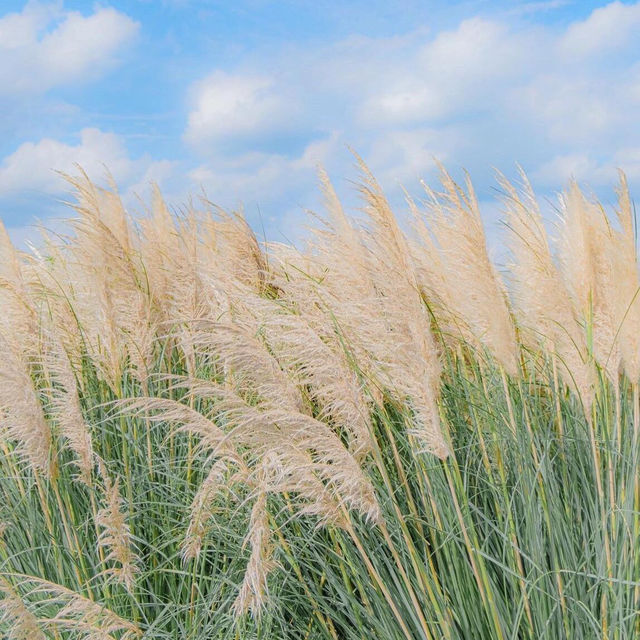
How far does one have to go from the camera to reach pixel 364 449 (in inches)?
96.5

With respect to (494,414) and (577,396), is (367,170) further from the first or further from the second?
(577,396)

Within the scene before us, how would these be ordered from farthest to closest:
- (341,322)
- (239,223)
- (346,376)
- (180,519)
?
(239,223)
(180,519)
(341,322)
(346,376)

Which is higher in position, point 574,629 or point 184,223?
point 184,223

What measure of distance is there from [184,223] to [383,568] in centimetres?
310

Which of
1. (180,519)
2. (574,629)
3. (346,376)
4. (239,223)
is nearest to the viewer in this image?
(346,376)

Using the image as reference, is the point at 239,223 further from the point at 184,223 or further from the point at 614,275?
the point at 614,275

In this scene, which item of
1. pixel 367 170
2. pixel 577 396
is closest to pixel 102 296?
pixel 367 170

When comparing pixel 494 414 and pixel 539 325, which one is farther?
pixel 539 325

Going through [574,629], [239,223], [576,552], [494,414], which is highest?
[239,223]

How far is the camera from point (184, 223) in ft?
16.9

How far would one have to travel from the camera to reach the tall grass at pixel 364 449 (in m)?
2.43

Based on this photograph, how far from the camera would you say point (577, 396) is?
3266 millimetres

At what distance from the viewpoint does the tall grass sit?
2.43 metres

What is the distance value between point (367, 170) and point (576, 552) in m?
1.62
